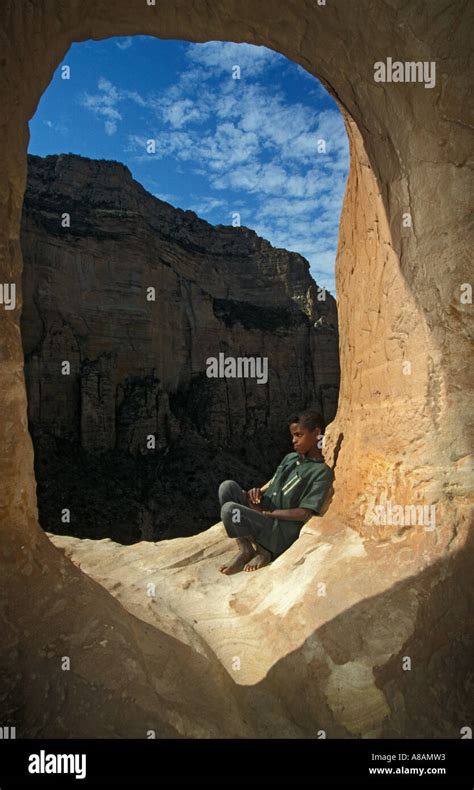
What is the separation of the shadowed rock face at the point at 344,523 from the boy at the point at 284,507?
7.5 inches

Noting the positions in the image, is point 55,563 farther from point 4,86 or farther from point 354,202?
point 354,202

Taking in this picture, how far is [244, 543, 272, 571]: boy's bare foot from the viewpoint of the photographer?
409cm

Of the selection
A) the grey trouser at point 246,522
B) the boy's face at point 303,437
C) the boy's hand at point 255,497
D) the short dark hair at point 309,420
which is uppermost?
the short dark hair at point 309,420

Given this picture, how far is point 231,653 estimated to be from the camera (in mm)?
2930

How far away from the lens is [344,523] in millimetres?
3488

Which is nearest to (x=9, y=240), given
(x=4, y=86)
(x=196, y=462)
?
(x=4, y=86)

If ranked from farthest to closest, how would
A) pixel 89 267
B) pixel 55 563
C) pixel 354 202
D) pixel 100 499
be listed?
pixel 89 267 → pixel 100 499 → pixel 354 202 → pixel 55 563

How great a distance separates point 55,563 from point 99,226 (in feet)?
90.7

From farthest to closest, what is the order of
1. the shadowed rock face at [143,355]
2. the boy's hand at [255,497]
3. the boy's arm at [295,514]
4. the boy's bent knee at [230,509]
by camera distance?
the shadowed rock face at [143,355] → the boy's hand at [255,497] → the boy's bent knee at [230,509] → the boy's arm at [295,514]

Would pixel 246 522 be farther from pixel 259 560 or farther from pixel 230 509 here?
pixel 259 560

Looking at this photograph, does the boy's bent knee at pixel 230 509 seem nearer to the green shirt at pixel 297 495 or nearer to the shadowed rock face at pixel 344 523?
the green shirt at pixel 297 495

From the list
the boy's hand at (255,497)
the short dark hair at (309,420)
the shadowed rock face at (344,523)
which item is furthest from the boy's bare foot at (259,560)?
the short dark hair at (309,420)

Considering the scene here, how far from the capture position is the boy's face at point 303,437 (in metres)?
4.28

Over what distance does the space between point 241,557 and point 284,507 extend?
57 centimetres
